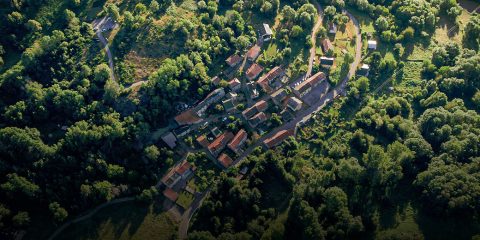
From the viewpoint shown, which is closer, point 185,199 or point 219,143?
point 185,199

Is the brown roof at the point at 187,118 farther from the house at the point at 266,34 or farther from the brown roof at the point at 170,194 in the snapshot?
the house at the point at 266,34

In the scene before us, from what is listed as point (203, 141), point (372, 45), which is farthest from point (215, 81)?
point (372, 45)

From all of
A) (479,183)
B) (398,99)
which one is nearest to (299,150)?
(398,99)

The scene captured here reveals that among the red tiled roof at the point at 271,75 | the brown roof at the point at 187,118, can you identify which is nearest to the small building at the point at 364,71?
the red tiled roof at the point at 271,75

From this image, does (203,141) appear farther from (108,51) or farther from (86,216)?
(108,51)

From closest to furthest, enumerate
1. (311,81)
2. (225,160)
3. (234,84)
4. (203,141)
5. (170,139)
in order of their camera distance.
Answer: (225,160)
(170,139)
(203,141)
(234,84)
(311,81)
